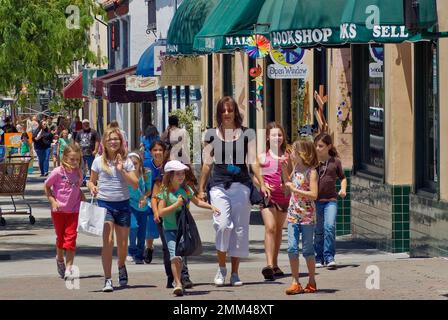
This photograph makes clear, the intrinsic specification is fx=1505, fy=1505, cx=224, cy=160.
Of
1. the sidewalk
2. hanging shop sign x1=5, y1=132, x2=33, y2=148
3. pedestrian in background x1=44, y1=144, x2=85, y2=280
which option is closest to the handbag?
the sidewalk

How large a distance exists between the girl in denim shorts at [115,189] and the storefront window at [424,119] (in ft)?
14.0

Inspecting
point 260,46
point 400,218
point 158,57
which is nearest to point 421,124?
point 400,218

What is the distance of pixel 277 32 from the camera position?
65.9 feet

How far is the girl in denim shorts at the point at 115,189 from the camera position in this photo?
15289mm

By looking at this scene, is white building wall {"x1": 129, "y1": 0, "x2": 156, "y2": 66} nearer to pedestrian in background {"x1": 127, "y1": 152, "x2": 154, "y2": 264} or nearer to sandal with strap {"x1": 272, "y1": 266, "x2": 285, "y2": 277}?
pedestrian in background {"x1": 127, "y1": 152, "x2": 154, "y2": 264}

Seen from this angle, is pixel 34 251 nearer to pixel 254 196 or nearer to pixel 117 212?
pixel 117 212

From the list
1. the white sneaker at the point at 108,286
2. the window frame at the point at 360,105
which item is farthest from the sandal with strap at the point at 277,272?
the window frame at the point at 360,105

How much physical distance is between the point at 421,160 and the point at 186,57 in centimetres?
1758

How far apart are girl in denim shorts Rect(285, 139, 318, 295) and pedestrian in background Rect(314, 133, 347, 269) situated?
2209mm

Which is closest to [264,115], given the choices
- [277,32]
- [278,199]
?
[277,32]

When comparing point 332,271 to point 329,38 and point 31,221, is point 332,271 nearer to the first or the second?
point 329,38

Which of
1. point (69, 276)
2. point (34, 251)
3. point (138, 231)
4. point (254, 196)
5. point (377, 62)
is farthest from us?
point (34, 251)

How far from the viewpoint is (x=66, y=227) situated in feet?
54.0

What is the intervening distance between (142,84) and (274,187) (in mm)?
24188
